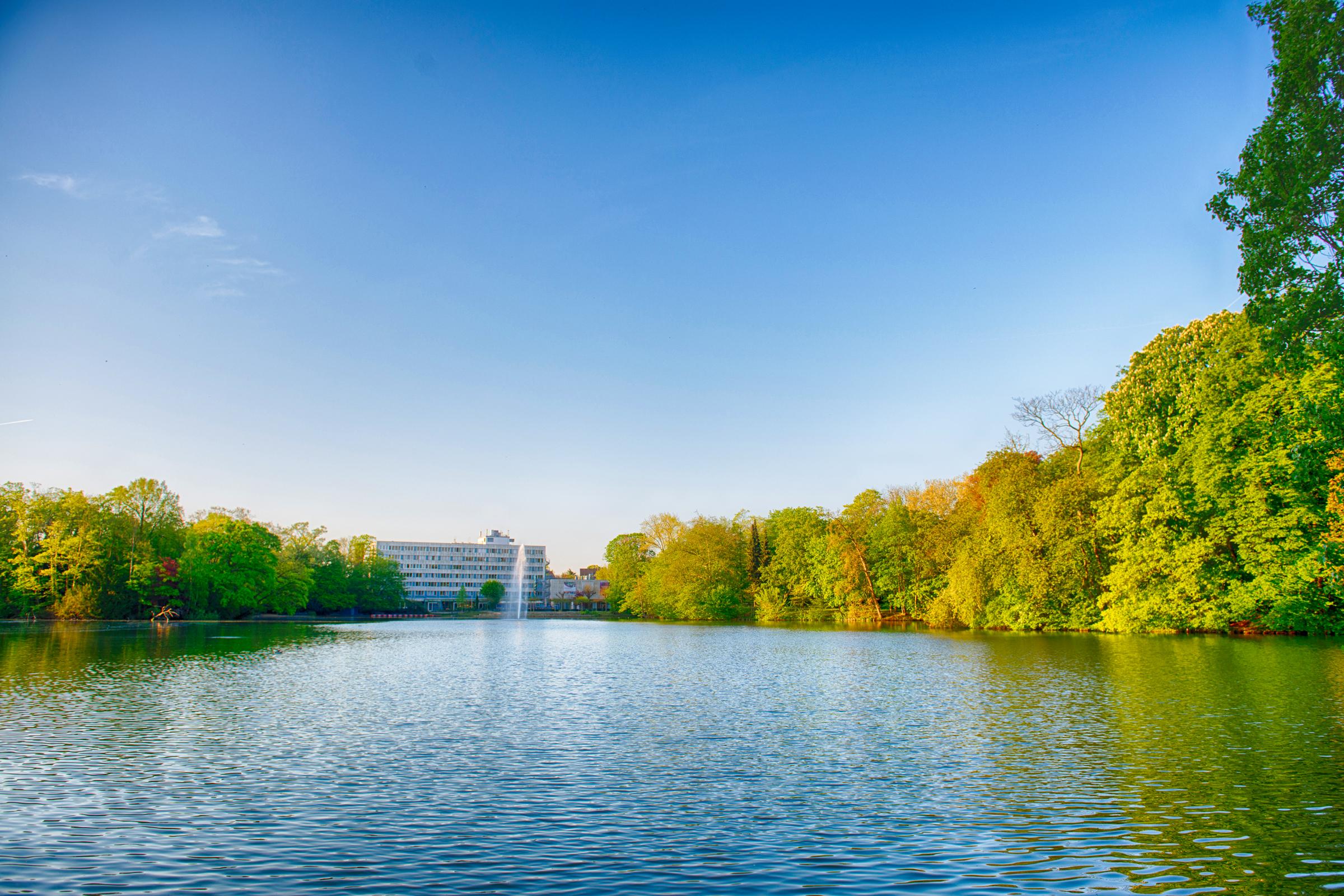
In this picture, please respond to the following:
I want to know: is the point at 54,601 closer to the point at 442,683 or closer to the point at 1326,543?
the point at 442,683

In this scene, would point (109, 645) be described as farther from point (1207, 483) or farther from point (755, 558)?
point (755, 558)

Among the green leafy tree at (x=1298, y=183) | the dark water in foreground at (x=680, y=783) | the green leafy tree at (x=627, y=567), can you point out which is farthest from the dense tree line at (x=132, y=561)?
the green leafy tree at (x=1298, y=183)

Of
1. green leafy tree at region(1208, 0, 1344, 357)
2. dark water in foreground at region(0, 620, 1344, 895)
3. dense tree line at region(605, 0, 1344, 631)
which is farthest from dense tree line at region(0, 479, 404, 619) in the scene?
green leafy tree at region(1208, 0, 1344, 357)

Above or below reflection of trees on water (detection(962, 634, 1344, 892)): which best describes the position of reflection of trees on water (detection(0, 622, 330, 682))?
below

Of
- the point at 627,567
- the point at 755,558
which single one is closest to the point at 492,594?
the point at 627,567

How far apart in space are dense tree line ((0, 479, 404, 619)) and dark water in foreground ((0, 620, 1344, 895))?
57.7m

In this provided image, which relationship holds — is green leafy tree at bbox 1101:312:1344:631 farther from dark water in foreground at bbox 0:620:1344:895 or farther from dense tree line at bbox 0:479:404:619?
dense tree line at bbox 0:479:404:619

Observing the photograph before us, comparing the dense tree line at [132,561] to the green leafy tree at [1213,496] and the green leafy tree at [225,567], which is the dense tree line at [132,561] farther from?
the green leafy tree at [1213,496]

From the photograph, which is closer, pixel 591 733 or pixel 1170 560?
pixel 591 733

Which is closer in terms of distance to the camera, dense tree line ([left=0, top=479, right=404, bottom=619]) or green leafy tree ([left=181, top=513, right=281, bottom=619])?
dense tree line ([left=0, top=479, right=404, bottom=619])

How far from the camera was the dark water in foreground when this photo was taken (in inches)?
354

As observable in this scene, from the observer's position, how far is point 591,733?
59.9 feet

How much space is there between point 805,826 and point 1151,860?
408 centimetres

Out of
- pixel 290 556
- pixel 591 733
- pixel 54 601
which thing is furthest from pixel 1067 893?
pixel 290 556
